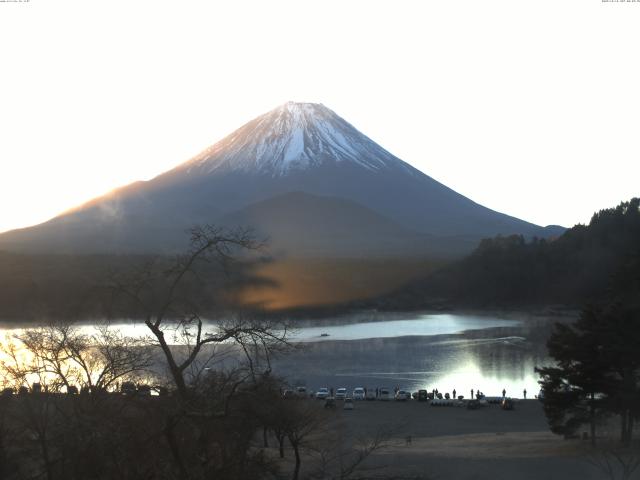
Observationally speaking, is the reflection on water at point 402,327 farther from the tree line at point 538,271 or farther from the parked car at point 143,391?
the parked car at point 143,391

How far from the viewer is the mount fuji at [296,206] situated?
1795 inches

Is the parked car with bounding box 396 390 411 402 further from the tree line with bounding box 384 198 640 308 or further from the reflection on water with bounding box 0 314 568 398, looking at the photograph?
the tree line with bounding box 384 198 640 308

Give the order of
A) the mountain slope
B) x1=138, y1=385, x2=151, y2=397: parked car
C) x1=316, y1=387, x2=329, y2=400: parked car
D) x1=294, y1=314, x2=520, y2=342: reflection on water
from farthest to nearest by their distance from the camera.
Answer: the mountain slope → x1=294, y1=314, x2=520, y2=342: reflection on water → x1=316, y1=387, x2=329, y2=400: parked car → x1=138, y1=385, x2=151, y2=397: parked car

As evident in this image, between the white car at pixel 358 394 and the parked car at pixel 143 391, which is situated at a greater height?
the parked car at pixel 143 391

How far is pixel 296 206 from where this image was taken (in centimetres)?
6506

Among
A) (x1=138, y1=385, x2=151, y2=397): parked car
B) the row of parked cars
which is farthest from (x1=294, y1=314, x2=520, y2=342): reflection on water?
(x1=138, y1=385, x2=151, y2=397): parked car

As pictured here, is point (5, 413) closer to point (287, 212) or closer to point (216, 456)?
point (216, 456)

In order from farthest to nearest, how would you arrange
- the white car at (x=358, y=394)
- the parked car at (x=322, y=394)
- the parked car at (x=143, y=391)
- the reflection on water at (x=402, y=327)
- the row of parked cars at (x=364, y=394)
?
the reflection on water at (x=402, y=327), the white car at (x=358, y=394), the row of parked cars at (x=364, y=394), the parked car at (x=322, y=394), the parked car at (x=143, y=391)

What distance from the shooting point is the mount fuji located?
150 ft

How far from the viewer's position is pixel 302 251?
45.5 meters

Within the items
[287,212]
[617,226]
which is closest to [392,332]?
[617,226]

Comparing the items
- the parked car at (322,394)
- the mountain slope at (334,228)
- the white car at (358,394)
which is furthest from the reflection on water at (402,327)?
the mountain slope at (334,228)

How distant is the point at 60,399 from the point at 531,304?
39149mm

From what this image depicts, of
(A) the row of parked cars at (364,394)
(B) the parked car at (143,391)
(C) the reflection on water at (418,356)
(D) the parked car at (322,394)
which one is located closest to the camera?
(B) the parked car at (143,391)
